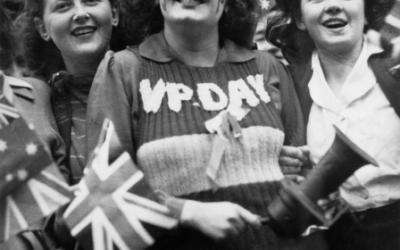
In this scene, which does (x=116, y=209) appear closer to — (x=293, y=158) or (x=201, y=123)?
(x=201, y=123)

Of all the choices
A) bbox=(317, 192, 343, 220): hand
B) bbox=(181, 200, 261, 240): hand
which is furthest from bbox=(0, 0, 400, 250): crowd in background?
bbox=(317, 192, 343, 220): hand

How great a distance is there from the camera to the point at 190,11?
170cm

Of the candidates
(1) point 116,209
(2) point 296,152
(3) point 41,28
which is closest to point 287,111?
(2) point 296,152

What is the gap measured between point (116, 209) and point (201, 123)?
28cm

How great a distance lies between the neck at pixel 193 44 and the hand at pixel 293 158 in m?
0.28

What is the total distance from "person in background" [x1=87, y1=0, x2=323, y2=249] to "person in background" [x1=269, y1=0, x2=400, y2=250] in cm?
7

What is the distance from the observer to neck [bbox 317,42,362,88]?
1822mm

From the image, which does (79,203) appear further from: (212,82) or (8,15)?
(8,15)

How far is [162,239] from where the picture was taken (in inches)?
63.4

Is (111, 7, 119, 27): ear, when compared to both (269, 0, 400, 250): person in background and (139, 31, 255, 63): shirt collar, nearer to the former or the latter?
(139, 31, 255, 63): shirt collar

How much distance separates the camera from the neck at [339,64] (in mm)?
1822

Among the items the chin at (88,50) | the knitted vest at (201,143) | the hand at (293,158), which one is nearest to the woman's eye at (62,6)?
the chin at (88,50)

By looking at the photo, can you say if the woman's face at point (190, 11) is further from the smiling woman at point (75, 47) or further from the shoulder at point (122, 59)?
the smiling woman at point (75, 47)

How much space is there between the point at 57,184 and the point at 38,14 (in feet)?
2.12
